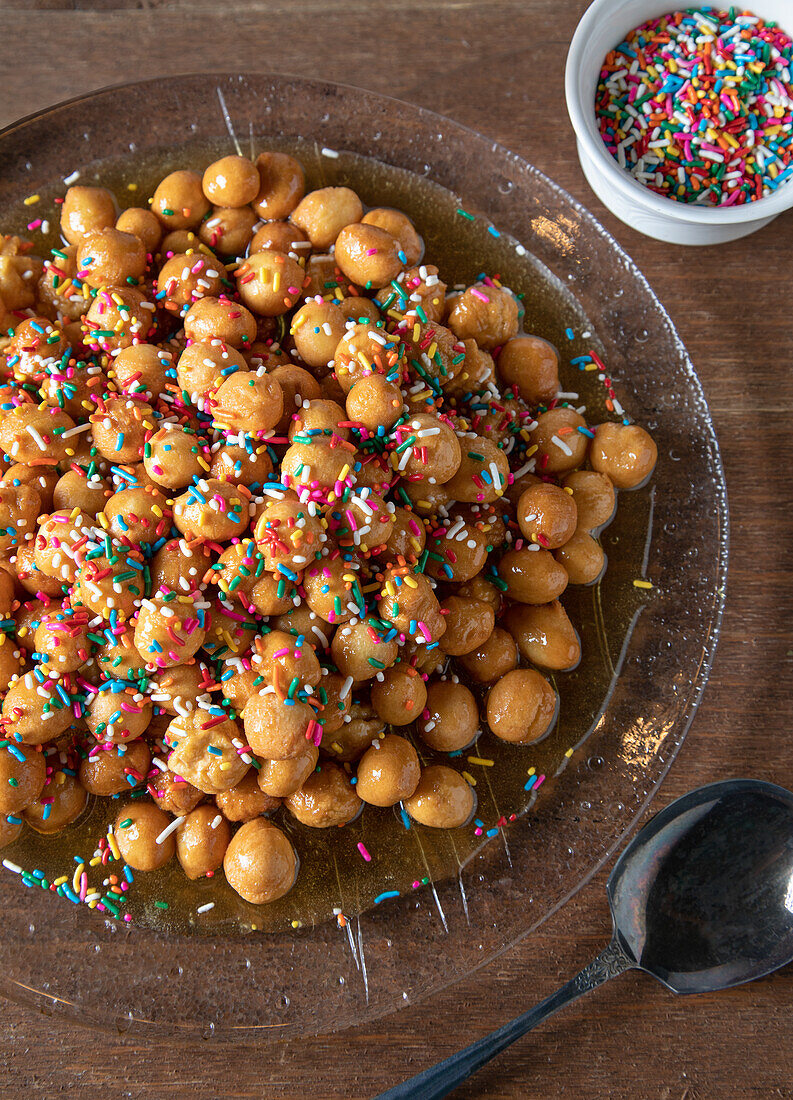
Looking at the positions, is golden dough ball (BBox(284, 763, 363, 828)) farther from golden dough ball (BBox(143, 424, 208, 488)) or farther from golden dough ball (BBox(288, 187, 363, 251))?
golden dough ball (BBox(288, 187, 363, 251))

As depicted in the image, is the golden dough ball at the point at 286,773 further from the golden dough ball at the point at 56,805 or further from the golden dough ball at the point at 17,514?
the golden dough ball at the point at 17,514

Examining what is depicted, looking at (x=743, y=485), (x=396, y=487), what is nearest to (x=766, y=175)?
(x=743, y=485)

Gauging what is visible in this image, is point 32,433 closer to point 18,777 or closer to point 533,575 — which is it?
point 18,777

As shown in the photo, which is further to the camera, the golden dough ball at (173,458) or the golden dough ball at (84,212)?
the golden dough ball at (84,212)

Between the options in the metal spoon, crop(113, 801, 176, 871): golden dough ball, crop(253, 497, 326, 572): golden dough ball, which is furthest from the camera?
the metal spoon

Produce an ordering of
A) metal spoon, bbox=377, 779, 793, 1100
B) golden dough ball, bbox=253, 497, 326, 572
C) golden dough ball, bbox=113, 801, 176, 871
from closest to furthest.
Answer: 1. golden dough ball, bbox=253, 497, 326, 572
2. golden dough ball, bbox=113, 801, 176, 871
3. metal spoon, bbox=377, 779, 793, 1100

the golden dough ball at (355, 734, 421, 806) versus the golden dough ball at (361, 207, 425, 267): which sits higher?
the golden dough ball at (361, 207, 425, 267)

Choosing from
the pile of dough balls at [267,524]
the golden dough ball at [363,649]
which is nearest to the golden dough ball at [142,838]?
the pile of dough balls at [267,524]

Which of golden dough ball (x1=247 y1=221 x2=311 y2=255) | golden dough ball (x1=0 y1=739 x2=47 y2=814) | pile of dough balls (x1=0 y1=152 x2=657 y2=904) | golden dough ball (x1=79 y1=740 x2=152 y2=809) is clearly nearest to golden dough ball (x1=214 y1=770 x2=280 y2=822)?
pile of dough balls (x1=0 y1=152 x2=657 y2=904)
